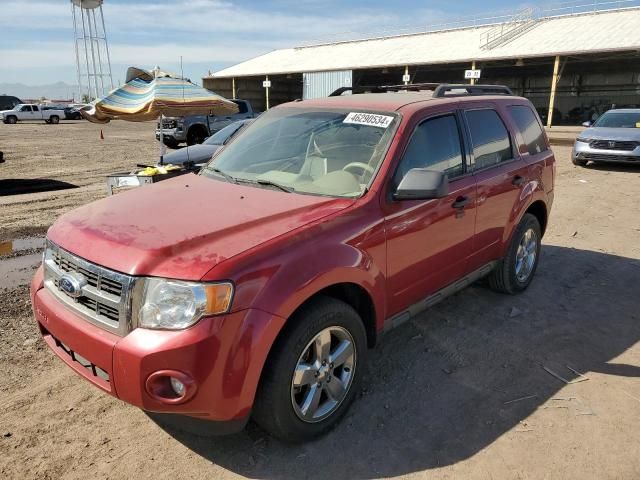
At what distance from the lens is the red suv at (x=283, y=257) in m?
2.27

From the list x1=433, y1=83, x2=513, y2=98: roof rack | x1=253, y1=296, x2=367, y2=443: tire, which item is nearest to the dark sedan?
x1=433, y1=83, x2=513, y2=98: roof rack

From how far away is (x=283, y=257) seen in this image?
8.04 ft

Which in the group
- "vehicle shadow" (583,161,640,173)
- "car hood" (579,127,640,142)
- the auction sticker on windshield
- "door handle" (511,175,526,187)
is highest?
the auction sticker on windshield

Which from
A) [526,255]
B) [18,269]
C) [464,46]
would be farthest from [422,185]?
[464,46]

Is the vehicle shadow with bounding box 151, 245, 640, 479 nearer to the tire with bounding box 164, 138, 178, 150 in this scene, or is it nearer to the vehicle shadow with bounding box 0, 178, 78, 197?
the vehicle shadow with bounding box 0, 178, 78, 197

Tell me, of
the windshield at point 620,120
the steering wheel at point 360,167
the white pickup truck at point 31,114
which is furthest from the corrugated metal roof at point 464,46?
the steering wheel at point 360,167

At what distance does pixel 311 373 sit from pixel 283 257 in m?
0.70

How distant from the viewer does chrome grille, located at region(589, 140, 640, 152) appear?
1194 centimetres

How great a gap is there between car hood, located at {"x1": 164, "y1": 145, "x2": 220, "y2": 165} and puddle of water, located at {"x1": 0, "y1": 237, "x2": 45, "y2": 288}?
11.2ft

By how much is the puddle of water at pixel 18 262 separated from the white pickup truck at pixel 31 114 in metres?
43.5

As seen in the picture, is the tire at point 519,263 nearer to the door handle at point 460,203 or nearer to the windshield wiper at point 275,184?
the door handle at point 460,203

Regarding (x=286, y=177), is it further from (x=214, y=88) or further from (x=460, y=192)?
(x=214, y=88)

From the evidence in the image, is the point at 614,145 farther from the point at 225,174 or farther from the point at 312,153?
the point at 225,174

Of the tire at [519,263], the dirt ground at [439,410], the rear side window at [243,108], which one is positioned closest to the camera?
the dirt ground at [439,410]
